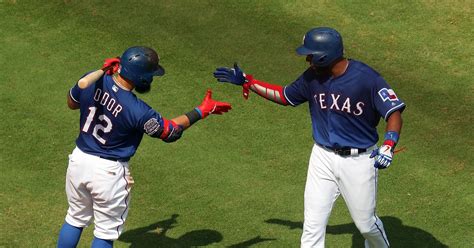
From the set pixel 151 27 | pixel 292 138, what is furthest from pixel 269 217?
pixel 151 27

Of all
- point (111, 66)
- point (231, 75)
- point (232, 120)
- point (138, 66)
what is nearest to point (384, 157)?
point (231, 75)

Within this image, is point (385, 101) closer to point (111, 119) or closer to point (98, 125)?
point (111, 119)

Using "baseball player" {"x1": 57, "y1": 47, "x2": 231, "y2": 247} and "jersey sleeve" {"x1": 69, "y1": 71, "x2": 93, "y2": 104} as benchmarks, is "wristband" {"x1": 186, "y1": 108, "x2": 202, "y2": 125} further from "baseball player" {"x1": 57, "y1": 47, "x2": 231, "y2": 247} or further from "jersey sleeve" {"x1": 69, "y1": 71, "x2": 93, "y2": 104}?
"jersey sleeve" {"x1": 69, "y1": 71, "x2": 93, "y2": 104}

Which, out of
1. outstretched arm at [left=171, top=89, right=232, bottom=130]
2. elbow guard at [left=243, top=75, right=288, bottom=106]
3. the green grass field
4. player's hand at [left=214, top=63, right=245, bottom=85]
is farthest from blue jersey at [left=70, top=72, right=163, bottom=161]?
the green grass field

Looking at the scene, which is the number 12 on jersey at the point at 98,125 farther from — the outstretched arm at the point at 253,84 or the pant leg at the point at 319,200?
the pant leg at the point at 319,200

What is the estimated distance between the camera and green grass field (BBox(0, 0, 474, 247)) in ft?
37.1

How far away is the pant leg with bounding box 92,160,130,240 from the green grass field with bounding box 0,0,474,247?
1258 mm

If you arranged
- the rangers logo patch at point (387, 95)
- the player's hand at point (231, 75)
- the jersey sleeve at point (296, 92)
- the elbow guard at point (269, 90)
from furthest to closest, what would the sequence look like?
the player's hand at point (231, 75)
the elbow guard at point (269, 90)
the jersey sleeve at point (296, 92)
the rangers logo patch at point (387, 95)

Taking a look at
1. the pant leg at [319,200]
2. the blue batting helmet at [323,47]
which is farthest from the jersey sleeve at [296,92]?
the pant leg at [319,200]

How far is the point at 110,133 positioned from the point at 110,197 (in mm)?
702

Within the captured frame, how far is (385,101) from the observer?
936 cm

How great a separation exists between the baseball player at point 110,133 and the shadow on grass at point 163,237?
1202 mm

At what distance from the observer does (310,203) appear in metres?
9.86

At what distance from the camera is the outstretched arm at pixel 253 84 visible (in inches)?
408
